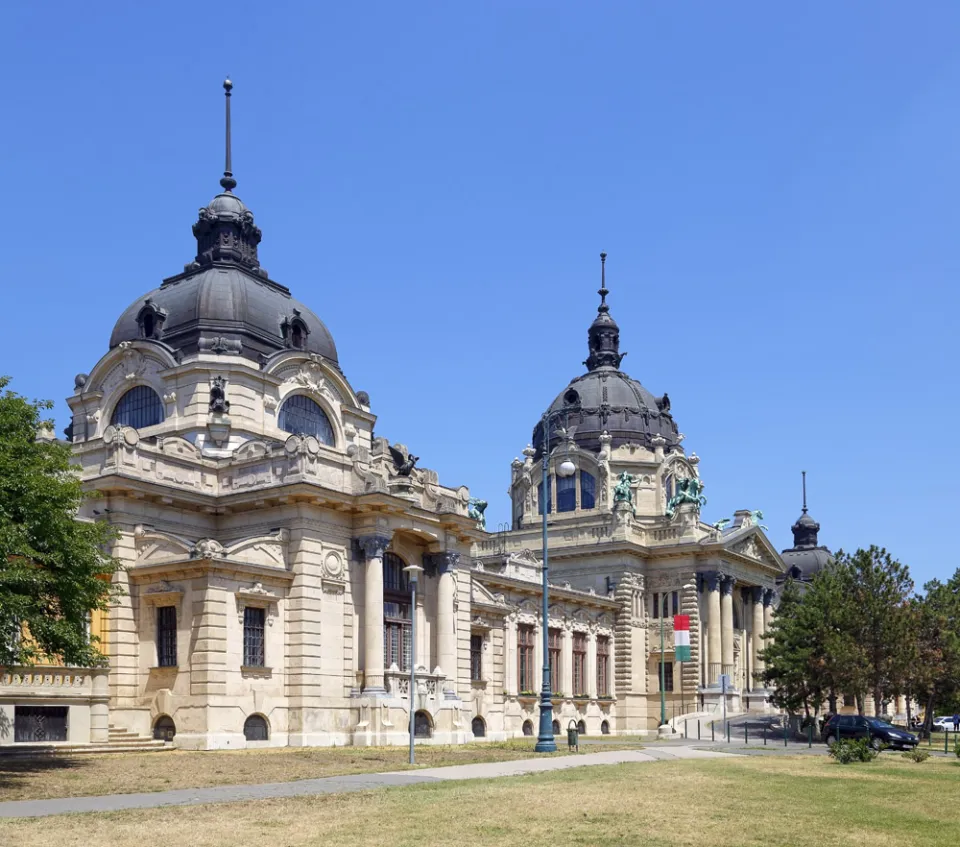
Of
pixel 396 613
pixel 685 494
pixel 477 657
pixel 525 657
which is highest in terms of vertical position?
pixel 685 494

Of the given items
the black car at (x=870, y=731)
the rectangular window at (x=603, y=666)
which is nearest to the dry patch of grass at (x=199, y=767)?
the black car at (x=870, y=731)

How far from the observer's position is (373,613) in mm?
48719

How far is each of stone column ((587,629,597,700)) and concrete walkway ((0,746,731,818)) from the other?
128 feet

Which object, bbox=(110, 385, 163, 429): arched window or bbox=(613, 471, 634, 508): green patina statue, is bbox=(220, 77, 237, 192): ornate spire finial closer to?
bbox=(110, 385, 163, 429): arched window

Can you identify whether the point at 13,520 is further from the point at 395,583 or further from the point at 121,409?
the point at 121,409

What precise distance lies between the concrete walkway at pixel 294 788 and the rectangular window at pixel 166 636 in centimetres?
1471

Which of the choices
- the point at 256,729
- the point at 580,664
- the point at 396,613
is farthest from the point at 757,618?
the point at 256,729

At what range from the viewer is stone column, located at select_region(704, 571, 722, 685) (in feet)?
270

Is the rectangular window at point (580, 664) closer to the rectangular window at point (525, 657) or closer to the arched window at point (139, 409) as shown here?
the rectangular window at point (525, 657)

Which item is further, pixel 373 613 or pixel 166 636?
pixel 373 613

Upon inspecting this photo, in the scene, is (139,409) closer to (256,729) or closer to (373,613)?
(373,613)

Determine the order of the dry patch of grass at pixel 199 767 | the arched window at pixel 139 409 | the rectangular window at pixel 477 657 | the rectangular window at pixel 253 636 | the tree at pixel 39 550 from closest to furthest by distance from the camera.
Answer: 1. the dry patch of grass at pixel 199 767
2. the tree at pixel 39 550
3. the rectangular window at pixel 253 636
4. the arched window at pixel 139 409
5. the rectangular window at pixel 477 657

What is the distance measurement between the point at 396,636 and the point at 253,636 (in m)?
7.29

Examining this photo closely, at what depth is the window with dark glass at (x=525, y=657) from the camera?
71375mm
